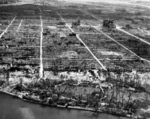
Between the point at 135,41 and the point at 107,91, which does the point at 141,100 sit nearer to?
the point at 107,91

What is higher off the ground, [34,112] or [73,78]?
[73,78]

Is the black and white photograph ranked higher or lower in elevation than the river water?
higher

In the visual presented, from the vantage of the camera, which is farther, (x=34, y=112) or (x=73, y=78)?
(x=73, y=78)

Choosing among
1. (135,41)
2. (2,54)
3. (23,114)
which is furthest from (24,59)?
(135,41)

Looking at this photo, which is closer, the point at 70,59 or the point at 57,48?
the point at 70,59

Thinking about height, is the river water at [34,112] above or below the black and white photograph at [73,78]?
below

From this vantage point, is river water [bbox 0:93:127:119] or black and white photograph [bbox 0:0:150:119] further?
black and white photograph [bbox 0:0:150:119]

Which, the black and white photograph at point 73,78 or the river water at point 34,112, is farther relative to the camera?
the black and white photograph at point 73,78

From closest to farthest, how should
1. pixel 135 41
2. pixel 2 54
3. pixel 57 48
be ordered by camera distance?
pixel 2 54 → pixel 57 48 → pixel 135 41
